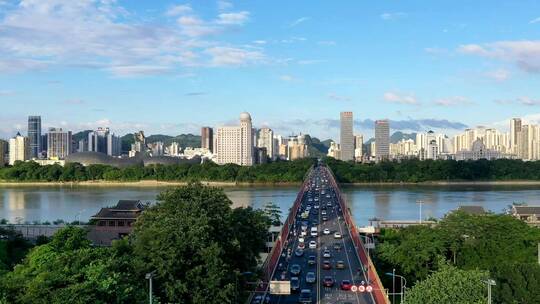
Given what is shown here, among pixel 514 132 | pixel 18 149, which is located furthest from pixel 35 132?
pixel 514 132

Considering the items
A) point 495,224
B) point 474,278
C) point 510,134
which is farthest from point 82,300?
point 510,134

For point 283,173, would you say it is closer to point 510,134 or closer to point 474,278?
point 474,278

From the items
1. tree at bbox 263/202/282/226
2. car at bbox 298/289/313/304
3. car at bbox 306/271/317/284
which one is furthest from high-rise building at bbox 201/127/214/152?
car at bbox 298/289/313/304

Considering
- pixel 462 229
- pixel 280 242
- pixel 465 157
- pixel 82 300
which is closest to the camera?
pixel 82 300

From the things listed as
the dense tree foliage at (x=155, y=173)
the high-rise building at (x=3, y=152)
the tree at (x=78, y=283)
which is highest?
the high-rise building at (x=3, y=152)

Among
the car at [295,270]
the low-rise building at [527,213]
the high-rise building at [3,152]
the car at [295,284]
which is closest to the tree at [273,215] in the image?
the car at [295,270]

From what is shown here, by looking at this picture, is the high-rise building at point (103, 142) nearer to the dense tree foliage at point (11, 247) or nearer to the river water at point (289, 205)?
the river water at point (289, 205)

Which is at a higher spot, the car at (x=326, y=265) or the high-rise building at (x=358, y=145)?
the high-rise building at (x=358, y=145)
